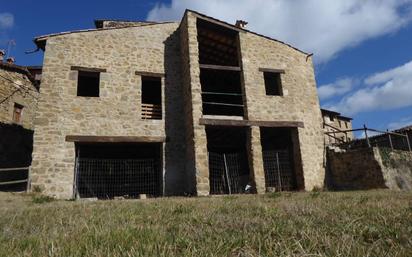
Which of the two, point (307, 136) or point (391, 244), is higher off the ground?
point (307, 136)

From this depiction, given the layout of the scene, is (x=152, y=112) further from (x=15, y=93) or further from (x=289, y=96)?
(x=15, y=93)

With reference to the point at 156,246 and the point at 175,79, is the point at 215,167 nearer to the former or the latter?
the point at 175,79

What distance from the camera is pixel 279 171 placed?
48.7 ft

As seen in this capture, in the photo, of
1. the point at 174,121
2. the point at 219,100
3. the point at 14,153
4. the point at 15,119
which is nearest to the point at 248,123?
the point at 174,121

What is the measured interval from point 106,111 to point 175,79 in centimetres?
350

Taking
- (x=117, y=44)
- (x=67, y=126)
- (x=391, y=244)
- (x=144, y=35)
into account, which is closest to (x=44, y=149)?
(x=67, y=126)

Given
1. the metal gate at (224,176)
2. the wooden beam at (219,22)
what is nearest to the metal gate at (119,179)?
the metal gate at (224,176)

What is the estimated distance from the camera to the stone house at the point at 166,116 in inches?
504

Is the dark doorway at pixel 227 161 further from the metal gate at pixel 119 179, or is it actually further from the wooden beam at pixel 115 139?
the metal gate at pixel 119 179

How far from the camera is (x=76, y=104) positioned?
1327 cm

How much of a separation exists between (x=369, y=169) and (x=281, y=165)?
12.4 ft

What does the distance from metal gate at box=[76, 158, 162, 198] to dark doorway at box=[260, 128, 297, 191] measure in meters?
4.98

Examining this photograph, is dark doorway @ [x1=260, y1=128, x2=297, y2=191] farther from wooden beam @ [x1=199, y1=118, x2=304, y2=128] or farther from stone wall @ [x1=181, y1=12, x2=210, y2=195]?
stone wall @ [x1=181, y1=12, x2=210, y2=195]

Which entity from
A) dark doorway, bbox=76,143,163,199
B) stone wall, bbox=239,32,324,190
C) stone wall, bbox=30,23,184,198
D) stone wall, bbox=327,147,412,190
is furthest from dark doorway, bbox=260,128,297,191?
dark doorway, bbox=76,143,163,199
